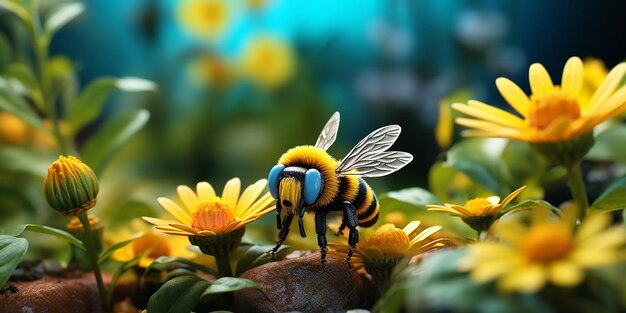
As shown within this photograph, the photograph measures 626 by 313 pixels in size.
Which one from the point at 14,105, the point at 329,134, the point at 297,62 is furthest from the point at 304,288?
the point at 297,62

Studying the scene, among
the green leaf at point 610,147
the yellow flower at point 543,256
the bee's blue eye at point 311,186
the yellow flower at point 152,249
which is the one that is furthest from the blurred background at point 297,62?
the yellow flower at point 543,256

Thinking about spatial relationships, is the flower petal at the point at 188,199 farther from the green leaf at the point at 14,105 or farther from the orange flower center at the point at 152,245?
the green leaf at the point at 14,105

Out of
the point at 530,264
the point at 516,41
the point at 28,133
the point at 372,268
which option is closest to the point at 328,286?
the point at 372,268

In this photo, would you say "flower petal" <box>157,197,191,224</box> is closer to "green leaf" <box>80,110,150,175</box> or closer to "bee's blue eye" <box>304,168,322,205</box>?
"bee's blue eye" <box>304,168,322,205</box>

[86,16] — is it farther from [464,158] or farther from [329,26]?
[464,158]

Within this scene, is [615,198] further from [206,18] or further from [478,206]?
[206,18]

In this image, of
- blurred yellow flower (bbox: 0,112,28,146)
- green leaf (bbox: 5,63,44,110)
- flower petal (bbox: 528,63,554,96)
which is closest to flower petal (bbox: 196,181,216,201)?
flower petal (bbox: 528,63,554,96)
